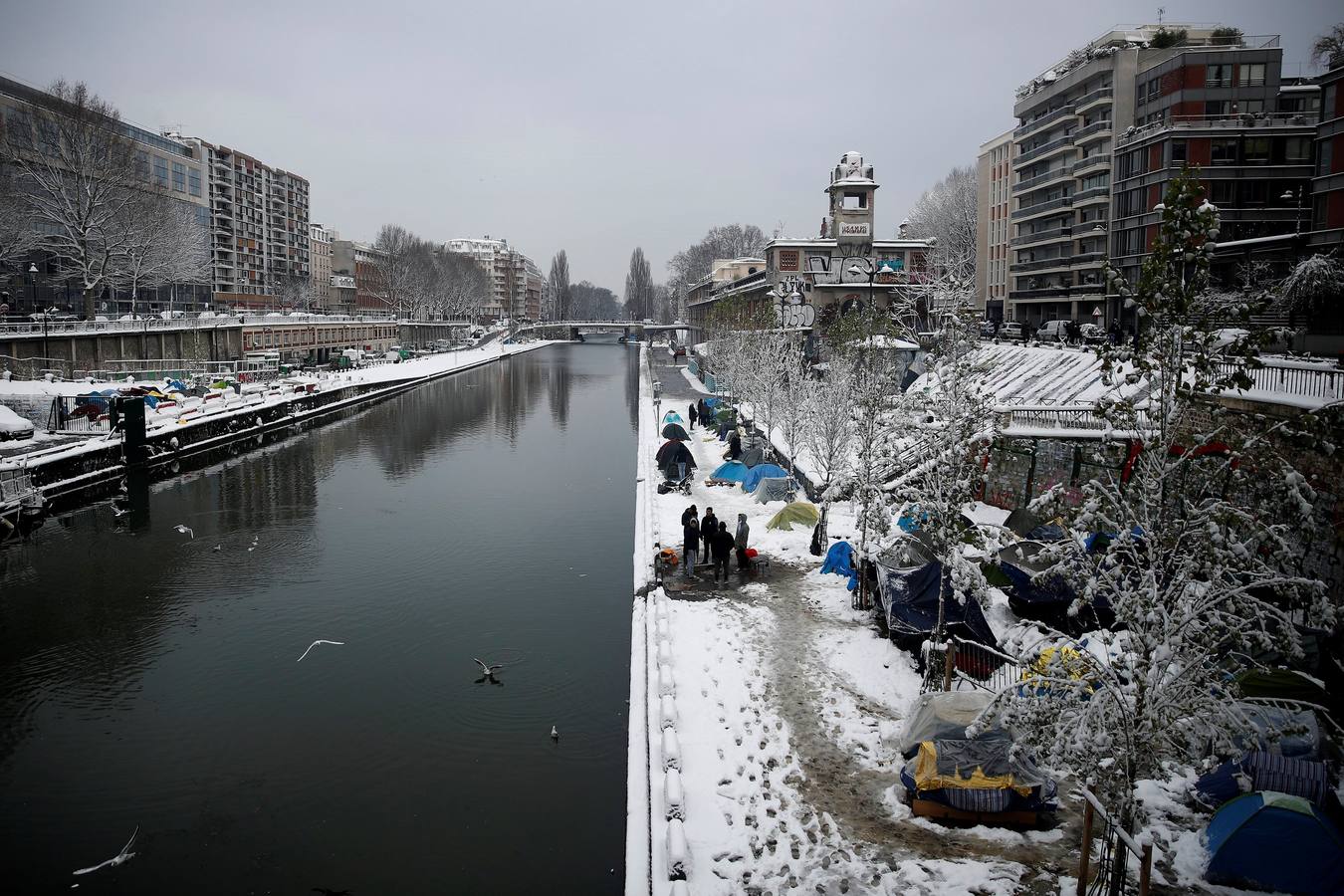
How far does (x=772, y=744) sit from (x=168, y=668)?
431 inches

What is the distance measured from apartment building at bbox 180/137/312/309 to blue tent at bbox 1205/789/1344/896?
11553cm

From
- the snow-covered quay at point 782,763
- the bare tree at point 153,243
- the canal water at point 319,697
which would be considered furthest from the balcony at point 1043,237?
the bare tree at point 153,243

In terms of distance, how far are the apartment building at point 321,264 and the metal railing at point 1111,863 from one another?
16028 cm

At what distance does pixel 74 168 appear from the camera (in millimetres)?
52844

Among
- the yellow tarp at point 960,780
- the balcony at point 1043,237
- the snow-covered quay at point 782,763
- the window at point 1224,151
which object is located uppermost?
the window at point 1224,151

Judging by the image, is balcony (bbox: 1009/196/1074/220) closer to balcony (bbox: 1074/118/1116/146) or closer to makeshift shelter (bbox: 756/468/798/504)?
balcony (bbox: 1074/118/1116/146)

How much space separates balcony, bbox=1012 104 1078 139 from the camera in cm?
5812

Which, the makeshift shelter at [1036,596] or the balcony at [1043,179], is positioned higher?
the balcony at [1043,179]

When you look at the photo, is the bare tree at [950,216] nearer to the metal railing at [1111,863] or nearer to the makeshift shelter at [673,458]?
the makeshift shelter at [673,458]

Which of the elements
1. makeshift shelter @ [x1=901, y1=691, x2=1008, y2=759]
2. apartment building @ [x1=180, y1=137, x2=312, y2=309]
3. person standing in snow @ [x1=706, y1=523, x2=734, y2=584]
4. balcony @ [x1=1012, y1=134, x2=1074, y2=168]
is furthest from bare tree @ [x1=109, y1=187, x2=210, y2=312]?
makeshift shelter @ [x1=901, y1=691, x2=1008, y2=759]

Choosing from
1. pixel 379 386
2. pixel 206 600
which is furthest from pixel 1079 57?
pixel 206 600

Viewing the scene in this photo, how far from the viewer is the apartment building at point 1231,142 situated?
42438mm

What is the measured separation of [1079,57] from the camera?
59.4m

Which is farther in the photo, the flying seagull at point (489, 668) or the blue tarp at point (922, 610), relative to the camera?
the flying seagull at point (489, 668)
